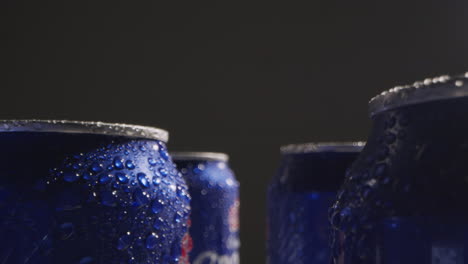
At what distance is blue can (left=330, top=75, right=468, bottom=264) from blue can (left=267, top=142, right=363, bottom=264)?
38cm

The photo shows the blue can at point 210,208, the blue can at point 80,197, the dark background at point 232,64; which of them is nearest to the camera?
the blue can at point 80,197

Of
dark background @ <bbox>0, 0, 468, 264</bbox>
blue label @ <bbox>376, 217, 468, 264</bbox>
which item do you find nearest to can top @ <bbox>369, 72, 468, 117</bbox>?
blue label @ <bbox>376, 217, 468, 264</bbox>

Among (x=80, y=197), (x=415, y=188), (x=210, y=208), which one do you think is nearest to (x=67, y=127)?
(x=80, y=197)

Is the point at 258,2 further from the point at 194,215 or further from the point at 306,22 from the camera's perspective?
the point at 194,215

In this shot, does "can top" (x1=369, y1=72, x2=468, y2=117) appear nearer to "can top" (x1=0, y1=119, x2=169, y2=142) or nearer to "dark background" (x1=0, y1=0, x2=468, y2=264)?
"can top" (x1=0, y1=119, x2=169, y2=142)

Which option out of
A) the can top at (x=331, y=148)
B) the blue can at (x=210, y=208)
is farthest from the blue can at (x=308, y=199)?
the blue can at (x=210, y=208)

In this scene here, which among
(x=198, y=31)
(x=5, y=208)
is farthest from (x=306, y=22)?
(x=5, y=208)

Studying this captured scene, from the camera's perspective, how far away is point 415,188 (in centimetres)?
44

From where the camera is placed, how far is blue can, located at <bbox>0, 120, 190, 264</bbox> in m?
0.57

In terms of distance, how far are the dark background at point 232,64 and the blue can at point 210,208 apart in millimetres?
1341

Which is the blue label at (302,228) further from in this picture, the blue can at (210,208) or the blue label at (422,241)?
the blue label at (422,241)

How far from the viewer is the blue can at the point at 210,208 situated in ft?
3.70

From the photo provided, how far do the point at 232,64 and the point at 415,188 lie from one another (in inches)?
88.1

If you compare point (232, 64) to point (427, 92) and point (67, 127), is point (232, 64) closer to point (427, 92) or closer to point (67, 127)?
point (67, 127)
